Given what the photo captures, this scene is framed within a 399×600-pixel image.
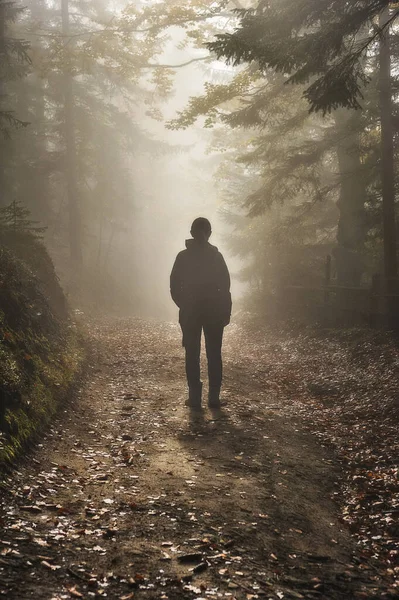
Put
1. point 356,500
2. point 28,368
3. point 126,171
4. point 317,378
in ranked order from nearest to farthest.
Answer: point 356,500, point 28,368, point 317,378, point 126,171

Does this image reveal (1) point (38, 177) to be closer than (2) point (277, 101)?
No

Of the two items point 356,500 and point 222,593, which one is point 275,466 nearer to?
point 356,500

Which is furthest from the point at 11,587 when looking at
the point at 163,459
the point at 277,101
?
the point at 277,101

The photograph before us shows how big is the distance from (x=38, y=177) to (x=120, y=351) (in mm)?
15785

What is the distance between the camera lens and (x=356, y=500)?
518 cm

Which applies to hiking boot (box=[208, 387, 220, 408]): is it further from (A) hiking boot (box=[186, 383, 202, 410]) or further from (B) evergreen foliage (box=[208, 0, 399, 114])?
(B) evergreen foliage (box=[208, 0, 399, 114])

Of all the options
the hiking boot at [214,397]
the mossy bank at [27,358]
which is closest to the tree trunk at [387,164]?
the hiking boot at [214,397]

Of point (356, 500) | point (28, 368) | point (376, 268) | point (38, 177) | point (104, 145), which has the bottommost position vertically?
point (356, 500)

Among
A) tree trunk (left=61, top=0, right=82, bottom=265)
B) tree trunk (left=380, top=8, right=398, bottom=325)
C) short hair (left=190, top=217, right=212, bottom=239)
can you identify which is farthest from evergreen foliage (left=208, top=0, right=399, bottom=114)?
tree trunk (left=61, top=0, right=82, bottom=265)

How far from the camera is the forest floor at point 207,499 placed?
3.60 meters

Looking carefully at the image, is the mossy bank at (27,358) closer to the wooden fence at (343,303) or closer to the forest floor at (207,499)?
the forest floor at (207,499)

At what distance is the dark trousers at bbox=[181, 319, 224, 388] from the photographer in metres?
8.18

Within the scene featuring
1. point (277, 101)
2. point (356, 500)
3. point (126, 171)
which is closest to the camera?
point (356, 500)

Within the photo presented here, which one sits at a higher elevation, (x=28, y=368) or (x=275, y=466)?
(x=28, y=368)
